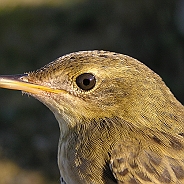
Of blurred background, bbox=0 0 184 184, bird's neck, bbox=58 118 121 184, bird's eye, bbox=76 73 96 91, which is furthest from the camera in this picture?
blurred background, bbox=0 0 184 184

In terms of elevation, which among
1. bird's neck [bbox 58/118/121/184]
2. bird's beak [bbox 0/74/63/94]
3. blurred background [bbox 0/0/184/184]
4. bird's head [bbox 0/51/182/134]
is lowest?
bird's neck [bbox 58/118/121/184]

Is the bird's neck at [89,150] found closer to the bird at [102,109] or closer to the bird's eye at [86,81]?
the bird at [102,109]

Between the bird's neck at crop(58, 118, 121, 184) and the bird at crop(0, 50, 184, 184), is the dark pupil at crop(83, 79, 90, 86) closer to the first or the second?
the bird at crop(0, 50, 184, 184)

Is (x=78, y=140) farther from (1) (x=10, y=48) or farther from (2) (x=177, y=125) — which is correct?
(1) (x=10, y=48)

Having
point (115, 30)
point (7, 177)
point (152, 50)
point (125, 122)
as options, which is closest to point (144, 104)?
point (125, 122)

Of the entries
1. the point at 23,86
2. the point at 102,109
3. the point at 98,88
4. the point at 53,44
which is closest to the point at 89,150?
the point at 102,109

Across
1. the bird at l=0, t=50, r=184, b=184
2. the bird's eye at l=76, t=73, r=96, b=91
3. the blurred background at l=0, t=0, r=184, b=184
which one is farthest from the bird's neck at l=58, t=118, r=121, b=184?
A: the blurred background at l=0, t=0, r=184, b=184

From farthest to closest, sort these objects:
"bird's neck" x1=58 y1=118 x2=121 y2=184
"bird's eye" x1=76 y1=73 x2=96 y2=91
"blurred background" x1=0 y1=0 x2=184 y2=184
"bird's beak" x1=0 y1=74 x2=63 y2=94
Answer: "blurred background" x1=0 y1=0 x2=184 y2=184, "bird's beak" x1=0 y1=74 x2=63 y2=94, "bird's eye" x1=76 y1=73 x2=96 y2=91, "bird's neck" x1=58 y1=118 x2=121 y2=184

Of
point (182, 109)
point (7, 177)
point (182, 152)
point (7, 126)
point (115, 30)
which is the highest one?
point (115, 30)
